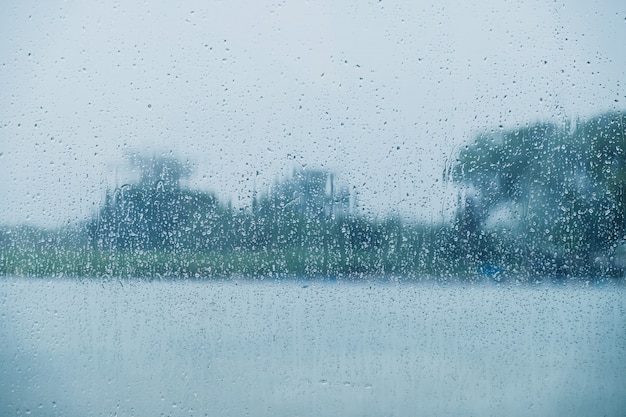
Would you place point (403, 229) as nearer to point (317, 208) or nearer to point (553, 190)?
point (317, 208)

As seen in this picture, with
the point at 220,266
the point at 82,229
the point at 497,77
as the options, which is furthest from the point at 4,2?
the point at 497,77

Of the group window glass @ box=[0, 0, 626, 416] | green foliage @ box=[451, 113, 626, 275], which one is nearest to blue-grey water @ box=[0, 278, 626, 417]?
window glass @ box=[0, 0, 626, 416]

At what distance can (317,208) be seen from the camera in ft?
4.88

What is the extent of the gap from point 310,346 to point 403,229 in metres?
0.43

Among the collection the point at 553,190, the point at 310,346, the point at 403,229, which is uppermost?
the point at 553,190

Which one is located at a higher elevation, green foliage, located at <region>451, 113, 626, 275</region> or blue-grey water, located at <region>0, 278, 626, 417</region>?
green foliage, located at <region>451, 113, 626, 275</region>

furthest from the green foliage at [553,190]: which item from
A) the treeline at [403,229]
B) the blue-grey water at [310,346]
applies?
the blue-grey water at [310,346]

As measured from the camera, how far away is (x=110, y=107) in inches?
58.6

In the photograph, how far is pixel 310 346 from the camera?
1.49 m

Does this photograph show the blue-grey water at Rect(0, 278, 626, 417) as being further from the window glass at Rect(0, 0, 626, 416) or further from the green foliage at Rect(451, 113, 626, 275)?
the green foliage at Rect(451, 113, 626, 275)

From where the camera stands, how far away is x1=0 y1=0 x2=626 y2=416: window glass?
1.48 metres

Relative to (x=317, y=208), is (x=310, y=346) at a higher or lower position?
lower

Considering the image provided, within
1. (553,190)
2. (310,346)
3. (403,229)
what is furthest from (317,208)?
(553,190)

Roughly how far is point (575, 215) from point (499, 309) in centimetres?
35
